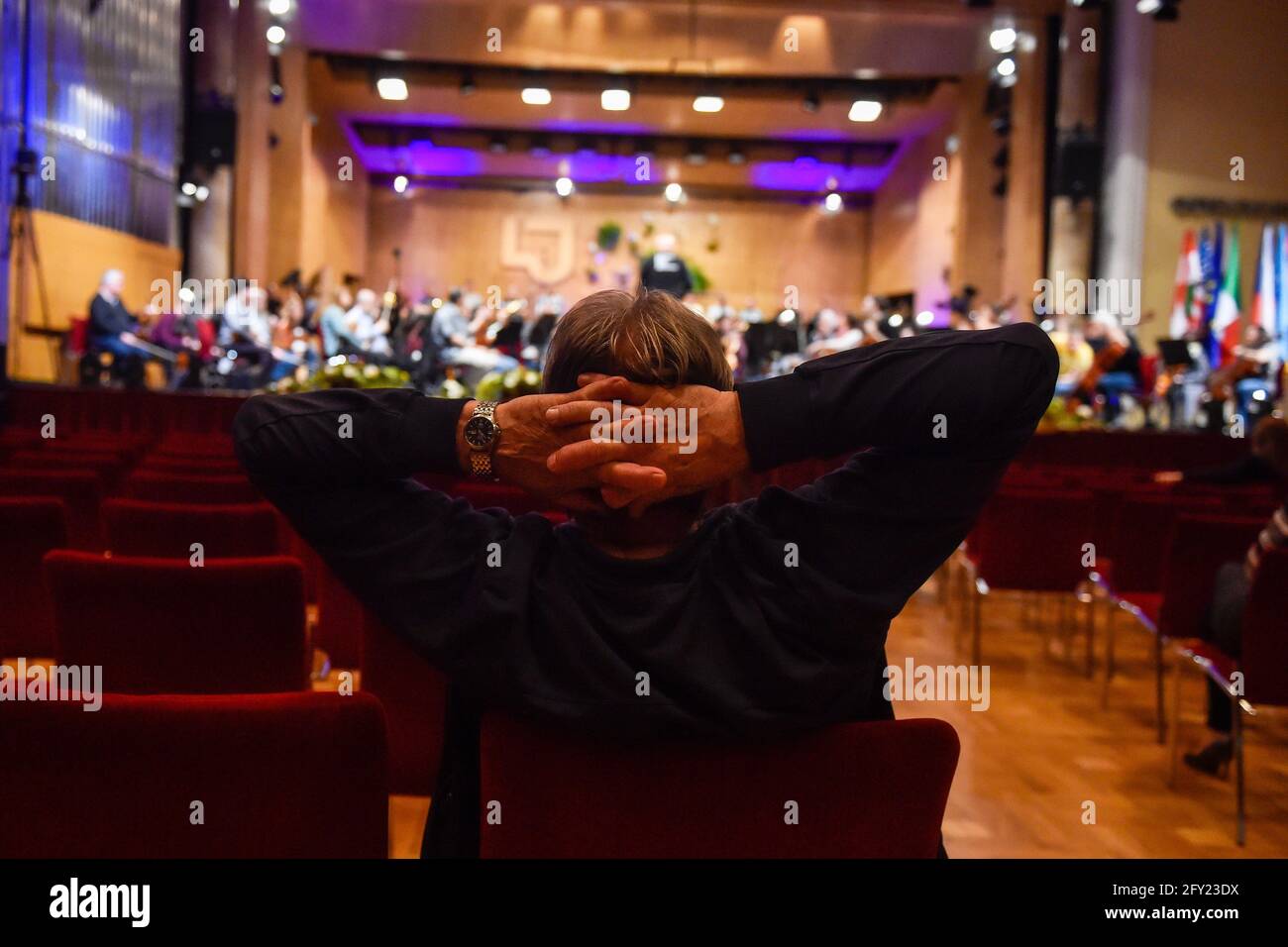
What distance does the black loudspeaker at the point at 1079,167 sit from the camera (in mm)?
12789

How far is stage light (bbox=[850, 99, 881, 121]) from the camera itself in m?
15.1

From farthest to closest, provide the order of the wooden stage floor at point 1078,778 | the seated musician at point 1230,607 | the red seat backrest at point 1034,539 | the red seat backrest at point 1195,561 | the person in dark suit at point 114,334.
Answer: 1. the person in dark suit at point 114,334
2. the red seat backrest at point 1034,539
3. the red seat backrest at point 1195,561
4. the seated musician at point 1230,607
5. the wooden stage floor at point 1078,778

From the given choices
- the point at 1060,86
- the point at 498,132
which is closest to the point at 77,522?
the point at 1060,86

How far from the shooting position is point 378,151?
63.4 feet

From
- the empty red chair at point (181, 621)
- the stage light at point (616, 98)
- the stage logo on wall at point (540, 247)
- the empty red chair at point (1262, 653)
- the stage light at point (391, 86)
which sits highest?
the stage light at point (391, 86)

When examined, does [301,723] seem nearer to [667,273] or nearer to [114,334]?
[114,334]

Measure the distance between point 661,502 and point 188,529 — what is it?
1800 millimetres

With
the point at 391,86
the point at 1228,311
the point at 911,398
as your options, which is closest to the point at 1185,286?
the point at 1228,311

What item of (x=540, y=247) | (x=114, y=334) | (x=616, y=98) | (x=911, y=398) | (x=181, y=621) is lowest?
(x=181, y=621)

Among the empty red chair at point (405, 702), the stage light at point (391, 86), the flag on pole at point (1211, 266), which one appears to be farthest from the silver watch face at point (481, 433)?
the stage light at point (391, 86)

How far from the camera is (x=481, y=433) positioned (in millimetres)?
1007

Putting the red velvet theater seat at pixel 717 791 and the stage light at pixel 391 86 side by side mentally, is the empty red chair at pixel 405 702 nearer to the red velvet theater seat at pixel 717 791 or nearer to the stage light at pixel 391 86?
the red velvet theater seat at pixel 717 791

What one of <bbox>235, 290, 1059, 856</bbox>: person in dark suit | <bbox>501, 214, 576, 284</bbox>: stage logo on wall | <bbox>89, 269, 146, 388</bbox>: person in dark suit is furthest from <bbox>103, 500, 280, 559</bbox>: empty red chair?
<bbox>501, 214, 576, 284</bbox>: stage logo on wall
